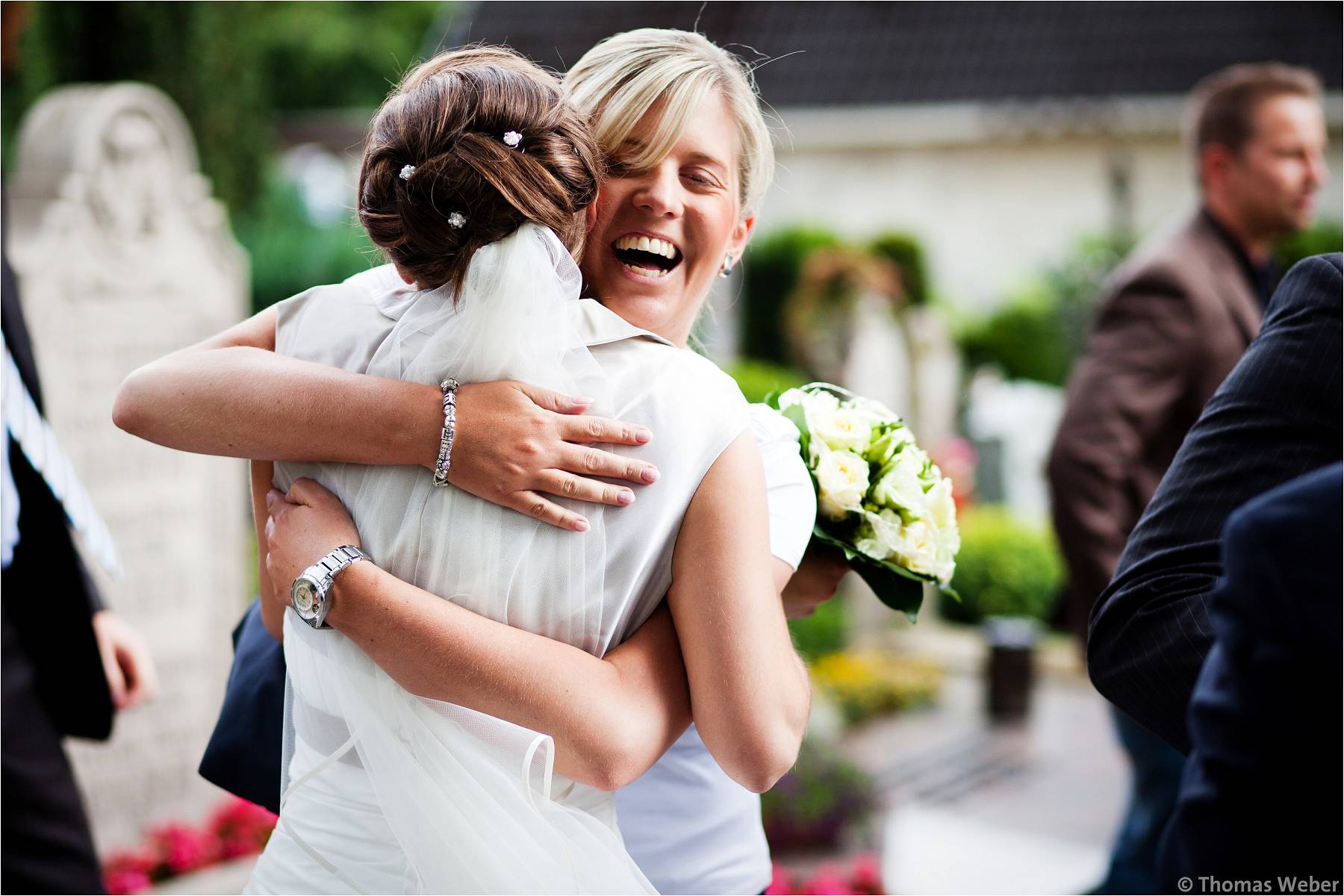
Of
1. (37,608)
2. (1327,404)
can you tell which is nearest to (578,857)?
(1327,404)

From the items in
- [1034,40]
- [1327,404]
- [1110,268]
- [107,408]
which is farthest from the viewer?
[1034,40]

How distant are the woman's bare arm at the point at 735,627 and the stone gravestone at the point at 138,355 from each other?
347 centimetres

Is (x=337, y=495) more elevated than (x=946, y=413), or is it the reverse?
(x=337, y=495)

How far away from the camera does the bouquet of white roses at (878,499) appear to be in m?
2.01

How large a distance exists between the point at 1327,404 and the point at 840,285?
9.49 meters

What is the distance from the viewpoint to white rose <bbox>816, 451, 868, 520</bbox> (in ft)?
6.50

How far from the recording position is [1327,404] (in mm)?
1464

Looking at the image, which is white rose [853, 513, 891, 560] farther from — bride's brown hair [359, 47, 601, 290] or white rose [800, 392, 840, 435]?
bride's brown hair [359, 47, 601, 290]

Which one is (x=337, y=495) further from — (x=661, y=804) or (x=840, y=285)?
(x=840, y=285)

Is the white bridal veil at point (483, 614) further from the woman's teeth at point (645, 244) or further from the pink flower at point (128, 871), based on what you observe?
the pink flower at point (128, 871)

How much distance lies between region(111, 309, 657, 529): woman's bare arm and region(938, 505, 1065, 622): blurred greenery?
6.76 m

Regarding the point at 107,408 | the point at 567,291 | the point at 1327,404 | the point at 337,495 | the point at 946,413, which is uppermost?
the point at 567,291

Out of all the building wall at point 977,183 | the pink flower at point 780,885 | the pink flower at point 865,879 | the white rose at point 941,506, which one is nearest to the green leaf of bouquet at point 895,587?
the white rose at point 941,506

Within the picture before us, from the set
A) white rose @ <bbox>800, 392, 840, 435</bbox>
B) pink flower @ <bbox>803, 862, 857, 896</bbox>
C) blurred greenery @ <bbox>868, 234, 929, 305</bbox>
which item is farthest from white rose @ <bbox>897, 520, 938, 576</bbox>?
blurred greenery @ <bbox>868, 234, 929, 305</bbox>
